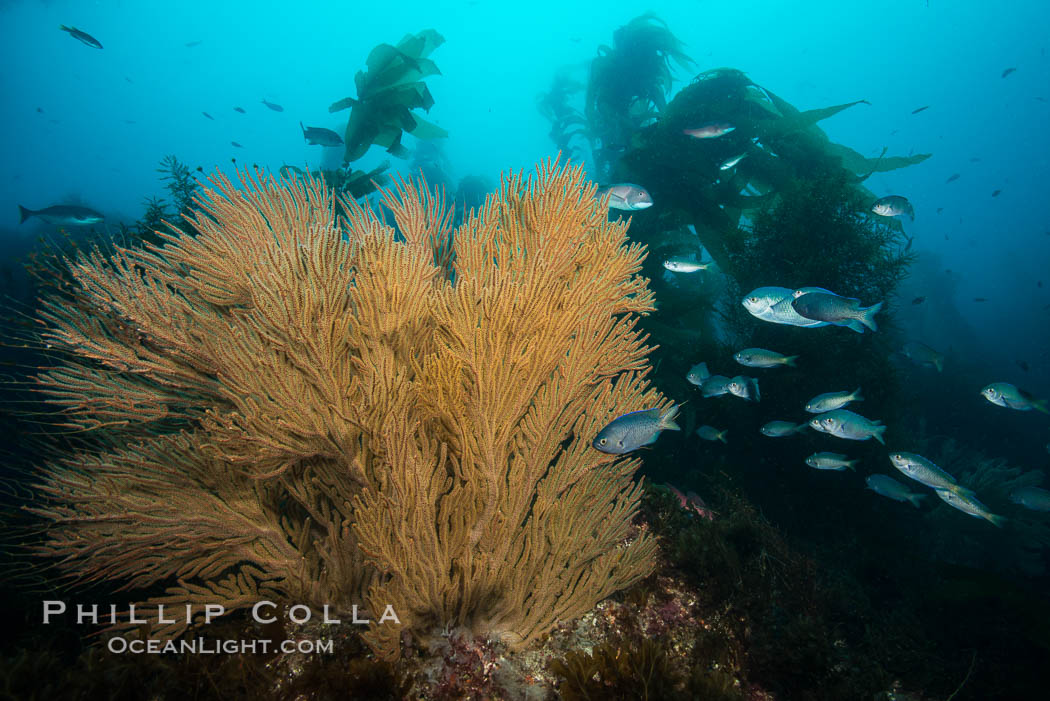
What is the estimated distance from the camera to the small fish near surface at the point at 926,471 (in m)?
4.54

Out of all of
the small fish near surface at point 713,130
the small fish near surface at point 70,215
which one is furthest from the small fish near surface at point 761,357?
the small fish near surface at point 70,215

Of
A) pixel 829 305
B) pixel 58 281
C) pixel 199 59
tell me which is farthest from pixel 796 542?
pixel 199 59

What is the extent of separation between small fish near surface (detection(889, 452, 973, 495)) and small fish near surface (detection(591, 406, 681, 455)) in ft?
12.2

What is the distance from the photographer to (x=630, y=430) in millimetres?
2691

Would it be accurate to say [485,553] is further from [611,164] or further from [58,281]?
[611,164]

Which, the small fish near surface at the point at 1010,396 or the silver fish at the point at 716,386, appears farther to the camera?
the small fish near surface at the point at 1010,396

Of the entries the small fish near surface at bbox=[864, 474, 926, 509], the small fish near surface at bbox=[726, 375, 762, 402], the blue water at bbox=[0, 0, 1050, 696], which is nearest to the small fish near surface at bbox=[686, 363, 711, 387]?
the small fish near surface at bbox=[726, 375, 762, 402]

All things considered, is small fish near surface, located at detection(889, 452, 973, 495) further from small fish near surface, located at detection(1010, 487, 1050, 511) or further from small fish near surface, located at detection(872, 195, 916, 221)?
small fish near surface, located at detection(872, 195, 916, 221)

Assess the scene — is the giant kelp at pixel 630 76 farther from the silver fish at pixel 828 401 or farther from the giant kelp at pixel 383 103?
the silver fish at pixel 828 401

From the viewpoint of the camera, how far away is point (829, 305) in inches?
137

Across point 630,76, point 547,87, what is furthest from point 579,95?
point 630,76

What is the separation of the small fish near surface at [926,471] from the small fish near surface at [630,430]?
3708mm

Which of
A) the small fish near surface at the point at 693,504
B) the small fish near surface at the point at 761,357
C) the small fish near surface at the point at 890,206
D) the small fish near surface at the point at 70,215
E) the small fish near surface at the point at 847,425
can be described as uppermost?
the small fish near surface at the point at 70,215

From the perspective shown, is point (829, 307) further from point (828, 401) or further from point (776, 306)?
point (828, 401)
